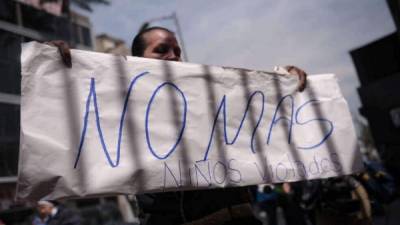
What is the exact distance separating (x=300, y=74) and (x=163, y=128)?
2.91 feet

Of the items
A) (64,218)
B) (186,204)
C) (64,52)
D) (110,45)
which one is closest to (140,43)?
(64,52)

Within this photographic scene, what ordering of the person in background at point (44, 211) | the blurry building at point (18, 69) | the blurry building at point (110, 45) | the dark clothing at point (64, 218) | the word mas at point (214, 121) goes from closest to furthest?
the word mas at point (214, 121) < the dark clothing at point (64, 218) < the person in background at point (44, 211) < the blurry building at point (18, 69) < the blurry building at point (110, 45)

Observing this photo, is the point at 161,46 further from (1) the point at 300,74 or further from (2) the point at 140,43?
(1) the point at 300,74

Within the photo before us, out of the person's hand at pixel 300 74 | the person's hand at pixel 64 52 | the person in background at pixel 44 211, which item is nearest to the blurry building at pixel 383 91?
the person in background at pixel 44 211

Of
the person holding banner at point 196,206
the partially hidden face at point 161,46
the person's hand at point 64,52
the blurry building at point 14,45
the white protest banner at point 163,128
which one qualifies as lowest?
the person holding banner at point 196,206

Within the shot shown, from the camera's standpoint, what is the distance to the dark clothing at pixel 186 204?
1.49 metres

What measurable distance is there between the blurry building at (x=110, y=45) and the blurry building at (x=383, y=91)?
20.8m

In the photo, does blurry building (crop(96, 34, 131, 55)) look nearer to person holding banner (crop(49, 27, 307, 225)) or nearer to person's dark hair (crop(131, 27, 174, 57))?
person's dark hair (crop(131, 27, 174, 57))

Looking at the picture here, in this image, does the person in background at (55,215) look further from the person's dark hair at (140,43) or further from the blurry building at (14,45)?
the person's dark hair at (140,43)

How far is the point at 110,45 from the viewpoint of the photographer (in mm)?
31984

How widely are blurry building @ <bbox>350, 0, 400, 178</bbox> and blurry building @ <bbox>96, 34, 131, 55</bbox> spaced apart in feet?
68.2

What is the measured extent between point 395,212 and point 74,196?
844 cm

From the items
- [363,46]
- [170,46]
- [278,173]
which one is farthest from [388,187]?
[363,46]

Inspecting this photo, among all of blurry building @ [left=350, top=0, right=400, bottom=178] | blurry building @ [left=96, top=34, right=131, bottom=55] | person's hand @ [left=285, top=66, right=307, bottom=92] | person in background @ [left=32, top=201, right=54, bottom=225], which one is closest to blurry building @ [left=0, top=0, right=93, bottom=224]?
person in background @ [left=32, top=201, right=54, bottom=225]
